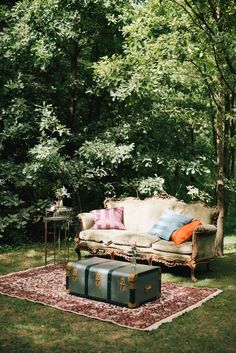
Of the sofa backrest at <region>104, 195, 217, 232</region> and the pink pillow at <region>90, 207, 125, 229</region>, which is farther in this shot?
the pink pillow at <region>90, 207, 125, 229</region>

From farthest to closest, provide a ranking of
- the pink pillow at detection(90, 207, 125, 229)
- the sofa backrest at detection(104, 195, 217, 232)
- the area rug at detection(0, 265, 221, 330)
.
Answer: the pink pillow at detection(90, 207, 125, 229) < the sofa backrest at detection(104, 195, 217, 232) < the area rug at detection(0, 265, 221, 330)

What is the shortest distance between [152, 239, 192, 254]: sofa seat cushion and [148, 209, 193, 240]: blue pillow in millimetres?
154

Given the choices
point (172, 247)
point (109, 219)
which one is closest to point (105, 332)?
point (172, 247)

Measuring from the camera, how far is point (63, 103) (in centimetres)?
948

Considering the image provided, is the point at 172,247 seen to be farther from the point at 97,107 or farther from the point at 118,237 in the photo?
the point at 97,107

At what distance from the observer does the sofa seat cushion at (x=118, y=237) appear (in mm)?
6409

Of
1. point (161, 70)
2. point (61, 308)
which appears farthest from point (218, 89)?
point (61, 308)

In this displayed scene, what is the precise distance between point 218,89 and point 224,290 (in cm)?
314

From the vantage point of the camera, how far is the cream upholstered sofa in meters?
6.02

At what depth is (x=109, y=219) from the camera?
7203mm

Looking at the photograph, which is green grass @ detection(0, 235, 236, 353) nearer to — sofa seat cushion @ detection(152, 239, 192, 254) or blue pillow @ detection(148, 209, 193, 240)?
sofa seat cushion @ detection(152, 239, 192, 254)

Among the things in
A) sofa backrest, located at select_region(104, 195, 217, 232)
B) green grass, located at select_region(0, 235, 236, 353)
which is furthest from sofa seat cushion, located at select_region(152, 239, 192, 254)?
green grass, located at select_region(0, 235, 236, 353)

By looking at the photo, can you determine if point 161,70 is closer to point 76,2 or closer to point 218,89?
point 218,89

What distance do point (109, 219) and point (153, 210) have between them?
694 mm
